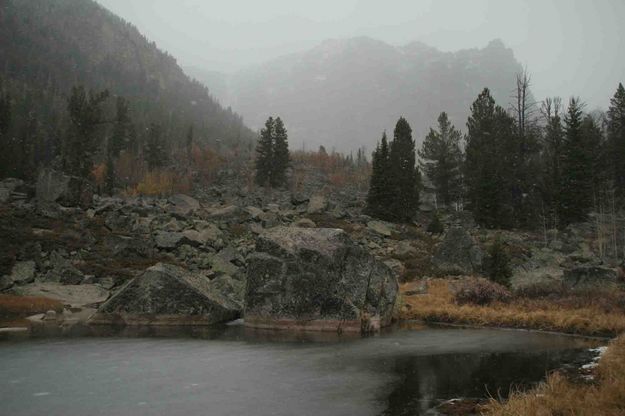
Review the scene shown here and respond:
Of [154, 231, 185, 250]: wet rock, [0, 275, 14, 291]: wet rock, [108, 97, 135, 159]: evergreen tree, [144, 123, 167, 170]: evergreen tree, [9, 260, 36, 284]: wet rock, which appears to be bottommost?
[0, 275, 14, 291]: wet rock

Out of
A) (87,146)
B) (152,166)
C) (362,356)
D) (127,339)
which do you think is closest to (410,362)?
(362,356)

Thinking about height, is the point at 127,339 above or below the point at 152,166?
below

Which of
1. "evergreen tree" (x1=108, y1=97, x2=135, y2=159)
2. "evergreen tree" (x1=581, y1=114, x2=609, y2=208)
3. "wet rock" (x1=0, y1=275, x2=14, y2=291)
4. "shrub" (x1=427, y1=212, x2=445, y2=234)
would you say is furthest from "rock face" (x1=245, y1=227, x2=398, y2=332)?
"evergreen tree" (x1=108, y1=97, x2=135, y2=159)

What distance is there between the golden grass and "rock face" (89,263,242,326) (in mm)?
11345

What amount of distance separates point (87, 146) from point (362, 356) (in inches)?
2463

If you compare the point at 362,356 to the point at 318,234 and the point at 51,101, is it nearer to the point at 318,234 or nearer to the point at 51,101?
the point at 318,234

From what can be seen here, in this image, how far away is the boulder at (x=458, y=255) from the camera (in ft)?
129

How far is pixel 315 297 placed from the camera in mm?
23703

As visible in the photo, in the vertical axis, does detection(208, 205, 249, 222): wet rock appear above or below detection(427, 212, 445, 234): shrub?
above

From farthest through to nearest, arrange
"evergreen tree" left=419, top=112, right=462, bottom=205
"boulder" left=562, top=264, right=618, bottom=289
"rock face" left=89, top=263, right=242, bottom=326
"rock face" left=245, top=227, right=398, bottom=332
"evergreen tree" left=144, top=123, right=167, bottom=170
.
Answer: "evergreen tree" left=144, top=123, right=167, bottom=170
"evergreen tree" left=419, top=112, right=462, bottom=205
"boulder" left=562, top=264, right=618, bottom=289
"rock face" left=89, top=263, right=242, bottom=326
"rock face" left=245, top=227, right=398, bottom=332

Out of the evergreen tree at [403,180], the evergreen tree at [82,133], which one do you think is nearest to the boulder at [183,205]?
the evergreen tree at [82,133]

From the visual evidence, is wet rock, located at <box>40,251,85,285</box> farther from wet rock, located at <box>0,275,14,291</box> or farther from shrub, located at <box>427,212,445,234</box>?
shrub, located at <box>427,212,445,234</box>

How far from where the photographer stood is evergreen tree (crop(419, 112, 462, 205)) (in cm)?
7088

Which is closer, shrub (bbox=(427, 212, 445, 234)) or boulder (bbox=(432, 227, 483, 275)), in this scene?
boulder (bbox=(432, 227, 483, 275))
